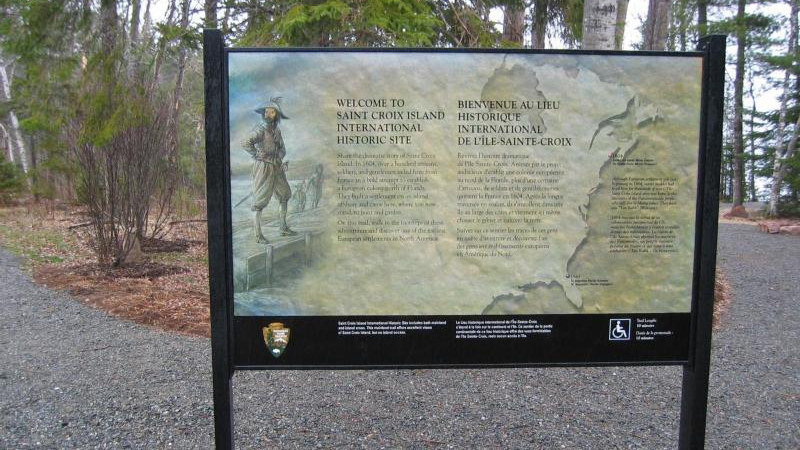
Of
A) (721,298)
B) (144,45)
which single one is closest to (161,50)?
Answer: (144,45)

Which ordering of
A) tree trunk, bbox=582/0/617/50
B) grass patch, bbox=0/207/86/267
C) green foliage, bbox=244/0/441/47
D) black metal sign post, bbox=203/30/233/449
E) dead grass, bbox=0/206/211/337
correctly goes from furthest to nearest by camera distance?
grass patch, bbox=0/207/86/267 → dead grass, bbox=0/206/211/337 → green foliage, bbox=244/0/441/47 → tree trunk, bbox=582/0/617/50 → black metal sign post, bbox=203/30/233/449

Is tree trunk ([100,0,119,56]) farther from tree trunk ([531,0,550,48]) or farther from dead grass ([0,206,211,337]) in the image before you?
tree trunk ([531,0,550,48])

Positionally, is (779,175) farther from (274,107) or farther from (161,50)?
(274,107)

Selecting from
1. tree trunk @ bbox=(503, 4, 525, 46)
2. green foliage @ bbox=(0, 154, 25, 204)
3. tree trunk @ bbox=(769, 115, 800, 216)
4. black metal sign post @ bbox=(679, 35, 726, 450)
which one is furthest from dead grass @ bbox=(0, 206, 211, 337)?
tree trunk @ bbox=(769, 115, 800, 216)

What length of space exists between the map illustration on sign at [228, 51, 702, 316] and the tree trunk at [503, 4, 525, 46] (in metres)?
5.71

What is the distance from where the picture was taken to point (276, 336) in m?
2.53

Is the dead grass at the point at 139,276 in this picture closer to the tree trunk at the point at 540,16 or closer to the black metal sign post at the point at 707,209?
the black metal sign post at the point at 707,209

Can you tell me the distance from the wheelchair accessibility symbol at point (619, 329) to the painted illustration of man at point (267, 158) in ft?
5.37

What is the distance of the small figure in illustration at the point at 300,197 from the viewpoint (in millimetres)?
2469

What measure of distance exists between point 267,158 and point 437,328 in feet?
3.64

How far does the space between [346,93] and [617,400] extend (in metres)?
3.21

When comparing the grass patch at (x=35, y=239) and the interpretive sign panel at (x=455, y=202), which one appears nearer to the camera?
the interpretive sign panel at (x=455, y=202)

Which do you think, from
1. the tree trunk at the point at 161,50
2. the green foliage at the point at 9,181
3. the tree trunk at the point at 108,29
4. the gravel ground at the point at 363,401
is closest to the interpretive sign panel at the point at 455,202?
A: the gravel ground at the point at 363,401

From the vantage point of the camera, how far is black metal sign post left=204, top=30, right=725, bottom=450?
2.46 metres
